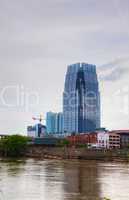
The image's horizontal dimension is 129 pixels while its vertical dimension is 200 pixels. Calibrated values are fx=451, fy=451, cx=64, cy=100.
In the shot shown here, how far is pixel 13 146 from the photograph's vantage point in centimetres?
16088

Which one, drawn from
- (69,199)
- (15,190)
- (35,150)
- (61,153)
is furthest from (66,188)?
(35,150)

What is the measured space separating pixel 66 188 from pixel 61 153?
12165 centimetres

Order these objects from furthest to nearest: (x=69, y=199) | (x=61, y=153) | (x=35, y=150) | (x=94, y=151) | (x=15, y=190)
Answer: (x=35, y=150), (x=61, y=153), (x=94, y=151), (x=15, y=190), (x=69, y=199)

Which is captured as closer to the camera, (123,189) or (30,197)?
(30,197)

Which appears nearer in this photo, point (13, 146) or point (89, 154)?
point (89, 154)

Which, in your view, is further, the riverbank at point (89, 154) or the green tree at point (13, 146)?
the green tree at point (13, 146)

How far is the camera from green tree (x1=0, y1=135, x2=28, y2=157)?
16050 cm

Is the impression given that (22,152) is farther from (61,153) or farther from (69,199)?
(69,199)

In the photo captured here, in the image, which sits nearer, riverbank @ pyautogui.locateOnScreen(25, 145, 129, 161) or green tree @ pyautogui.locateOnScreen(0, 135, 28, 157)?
riverbank @ pyautogui.locateOnScreen(25, 145, 129, 161)

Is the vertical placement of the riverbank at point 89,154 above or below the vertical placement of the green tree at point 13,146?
below

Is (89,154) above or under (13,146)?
under

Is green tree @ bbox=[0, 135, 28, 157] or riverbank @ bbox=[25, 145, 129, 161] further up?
green tree @ bbox=[0, 135, 28, 157]

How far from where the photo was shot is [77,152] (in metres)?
154

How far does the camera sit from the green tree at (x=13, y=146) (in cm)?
16050
